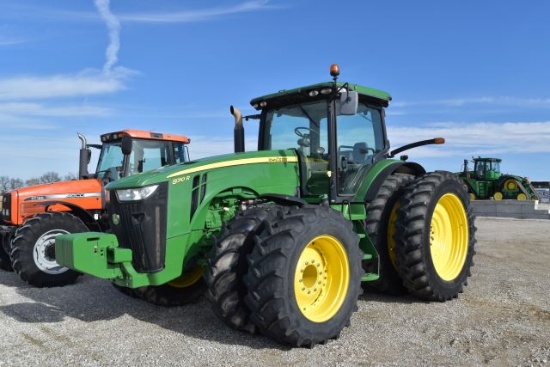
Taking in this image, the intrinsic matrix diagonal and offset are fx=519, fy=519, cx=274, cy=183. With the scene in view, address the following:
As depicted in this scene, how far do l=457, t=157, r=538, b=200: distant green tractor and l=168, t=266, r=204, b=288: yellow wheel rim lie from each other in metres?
24.3

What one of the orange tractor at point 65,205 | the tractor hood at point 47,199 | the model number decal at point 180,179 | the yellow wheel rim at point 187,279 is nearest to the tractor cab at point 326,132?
the model number decal at point 180,179

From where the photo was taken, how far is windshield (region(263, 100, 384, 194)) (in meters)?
5.70

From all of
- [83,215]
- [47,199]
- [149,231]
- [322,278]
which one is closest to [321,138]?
[322,278]

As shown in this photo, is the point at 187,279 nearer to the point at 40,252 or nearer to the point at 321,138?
the point at 321,138

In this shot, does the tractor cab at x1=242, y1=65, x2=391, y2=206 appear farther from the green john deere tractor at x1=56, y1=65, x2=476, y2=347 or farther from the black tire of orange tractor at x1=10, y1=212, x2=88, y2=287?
the black tire of orange tractor at x1=10, y1=212, x2=88, y2=287

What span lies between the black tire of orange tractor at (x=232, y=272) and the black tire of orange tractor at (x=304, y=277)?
5.7 inches

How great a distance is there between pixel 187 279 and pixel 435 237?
2993 mm

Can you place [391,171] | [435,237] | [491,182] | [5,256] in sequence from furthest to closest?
[491,182] → [5,256] → [435,237] → [391,171]

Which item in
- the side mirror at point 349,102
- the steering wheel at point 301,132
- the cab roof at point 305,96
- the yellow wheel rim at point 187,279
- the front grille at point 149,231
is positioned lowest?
the yellow wheel rim at point 187,279

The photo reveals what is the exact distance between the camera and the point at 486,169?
28.1 metres

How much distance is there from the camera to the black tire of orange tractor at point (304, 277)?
160 inches

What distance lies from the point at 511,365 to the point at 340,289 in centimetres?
148

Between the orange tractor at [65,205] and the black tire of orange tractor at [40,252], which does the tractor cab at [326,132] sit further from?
the black tire of orange tractor at [40,252]

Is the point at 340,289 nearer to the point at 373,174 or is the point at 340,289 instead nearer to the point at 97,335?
the point at 373,174
